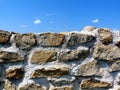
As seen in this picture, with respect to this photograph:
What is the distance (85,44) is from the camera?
342 cm

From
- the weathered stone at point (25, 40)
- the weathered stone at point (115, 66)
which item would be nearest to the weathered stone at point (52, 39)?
the weathered stone at point (25, 40)

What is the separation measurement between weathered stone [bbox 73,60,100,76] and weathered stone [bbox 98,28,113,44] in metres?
0.27

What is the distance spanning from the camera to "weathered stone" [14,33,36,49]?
3.37 metres

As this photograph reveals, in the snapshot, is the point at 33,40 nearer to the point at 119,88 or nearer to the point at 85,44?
the point at 85,44

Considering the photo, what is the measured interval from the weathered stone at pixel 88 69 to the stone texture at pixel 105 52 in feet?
0.29

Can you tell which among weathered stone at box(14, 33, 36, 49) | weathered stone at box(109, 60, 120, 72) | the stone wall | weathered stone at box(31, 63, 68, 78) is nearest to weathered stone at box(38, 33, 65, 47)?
the stone wall

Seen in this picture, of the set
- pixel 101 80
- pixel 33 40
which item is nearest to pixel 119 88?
pixel 101 80

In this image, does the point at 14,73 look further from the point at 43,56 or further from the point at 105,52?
the point at 105,52

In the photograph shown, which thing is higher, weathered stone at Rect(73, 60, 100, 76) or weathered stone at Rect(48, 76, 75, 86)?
weathered stone at Rect(73, 60, 100, 76)

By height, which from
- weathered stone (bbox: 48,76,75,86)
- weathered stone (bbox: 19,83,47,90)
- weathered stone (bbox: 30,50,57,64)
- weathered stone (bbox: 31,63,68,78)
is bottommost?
weathered stone (bbox: 19,83,47,90)

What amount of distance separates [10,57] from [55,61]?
1.64 ft

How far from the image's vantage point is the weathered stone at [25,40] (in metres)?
3.37

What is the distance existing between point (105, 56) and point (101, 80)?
271 millimetres

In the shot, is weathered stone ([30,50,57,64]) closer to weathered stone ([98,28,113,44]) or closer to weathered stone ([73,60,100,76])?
weathered stone ([73,60,100,76])
